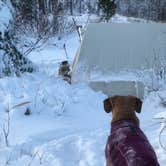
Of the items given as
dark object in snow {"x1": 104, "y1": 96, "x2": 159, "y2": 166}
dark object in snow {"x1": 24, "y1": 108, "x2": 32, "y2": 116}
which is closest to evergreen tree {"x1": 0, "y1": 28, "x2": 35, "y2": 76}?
dark object in snow {"x1": 24, "y1": 108, "x2": 32, "y2": 116}

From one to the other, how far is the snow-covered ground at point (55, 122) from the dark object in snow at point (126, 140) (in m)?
0.66

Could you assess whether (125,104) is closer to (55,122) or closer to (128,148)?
(128,148)

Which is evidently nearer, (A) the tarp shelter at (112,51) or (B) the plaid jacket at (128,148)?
(B) the plaid jacket at (128,148)

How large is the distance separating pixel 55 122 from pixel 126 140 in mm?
2513

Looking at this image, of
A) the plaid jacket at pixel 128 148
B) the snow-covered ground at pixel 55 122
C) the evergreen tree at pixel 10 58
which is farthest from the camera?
the evergreen tree at pixel 10 58

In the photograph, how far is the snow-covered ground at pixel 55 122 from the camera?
4805 millimetres

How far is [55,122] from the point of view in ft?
19.8

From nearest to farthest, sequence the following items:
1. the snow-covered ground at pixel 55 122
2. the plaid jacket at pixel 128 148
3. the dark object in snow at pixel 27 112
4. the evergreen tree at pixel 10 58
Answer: the plaid jacket at pixel 128 148, the snow-covered ground at pixel 55 122, the dark object in snow at pixel 27 112, the evergreen tree at pixel 10 58

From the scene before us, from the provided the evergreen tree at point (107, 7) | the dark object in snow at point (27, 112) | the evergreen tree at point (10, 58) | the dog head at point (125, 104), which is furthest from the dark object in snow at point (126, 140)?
the evergreen tree at point (107, 7)

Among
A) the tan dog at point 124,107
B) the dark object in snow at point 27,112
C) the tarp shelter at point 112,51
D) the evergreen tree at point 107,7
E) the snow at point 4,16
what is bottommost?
the evergreen tree at point 107,7

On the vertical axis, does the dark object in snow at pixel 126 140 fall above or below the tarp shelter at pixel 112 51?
above

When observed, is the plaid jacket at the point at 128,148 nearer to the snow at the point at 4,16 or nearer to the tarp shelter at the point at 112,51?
the tarp shelter at the point at 112,51

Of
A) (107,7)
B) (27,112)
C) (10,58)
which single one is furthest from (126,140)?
(107,7)

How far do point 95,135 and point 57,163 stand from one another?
39.3 inches
